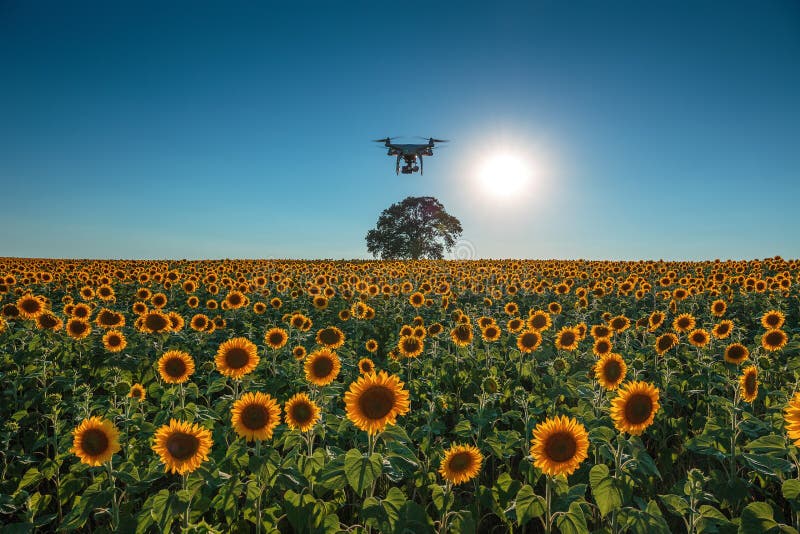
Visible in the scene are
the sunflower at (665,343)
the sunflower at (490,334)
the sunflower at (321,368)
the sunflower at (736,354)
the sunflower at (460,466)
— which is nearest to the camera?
the sunflower at (460,466)

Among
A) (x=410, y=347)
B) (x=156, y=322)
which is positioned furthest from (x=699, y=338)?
(x=156, y=322)

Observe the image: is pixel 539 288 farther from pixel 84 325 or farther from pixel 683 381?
pixel 84 325

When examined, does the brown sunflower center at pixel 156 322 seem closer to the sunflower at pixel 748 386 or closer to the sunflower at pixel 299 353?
the sunflower at pixel 299 353

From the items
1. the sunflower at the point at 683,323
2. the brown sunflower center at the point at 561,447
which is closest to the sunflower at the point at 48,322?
the brown sunflower center at the point at 561,447

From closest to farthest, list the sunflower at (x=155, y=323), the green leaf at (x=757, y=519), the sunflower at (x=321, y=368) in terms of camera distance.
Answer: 1. the green leaf at (x=757, y=519)
2. the sunflower at (x=321, y=368)
3. the sunflower at (x=155, y=323)

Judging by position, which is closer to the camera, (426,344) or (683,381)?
(683,381)

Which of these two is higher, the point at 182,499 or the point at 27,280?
the point at 27,280

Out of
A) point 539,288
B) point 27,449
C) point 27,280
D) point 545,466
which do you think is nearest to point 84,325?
point 27,449
